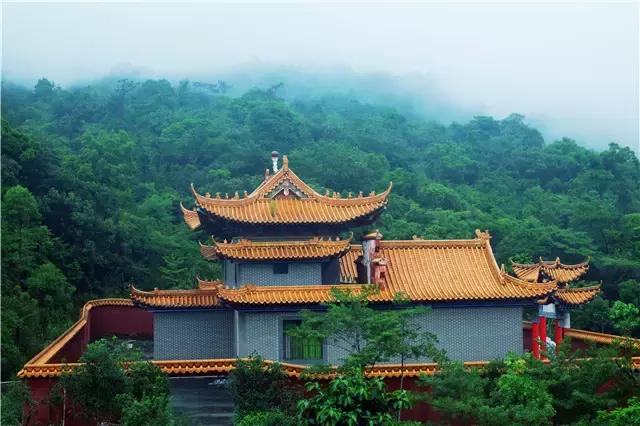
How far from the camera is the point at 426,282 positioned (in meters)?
21.3

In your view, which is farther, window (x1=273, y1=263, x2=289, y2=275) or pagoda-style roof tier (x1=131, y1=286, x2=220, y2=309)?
pagoda-style roof tier (x1=131, y1=286, x2=220, y2=309)

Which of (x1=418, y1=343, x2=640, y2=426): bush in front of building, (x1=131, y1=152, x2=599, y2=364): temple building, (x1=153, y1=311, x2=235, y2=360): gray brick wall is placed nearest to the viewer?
(x1=418, y1=343, x2=640, y2=426): bush in front of building

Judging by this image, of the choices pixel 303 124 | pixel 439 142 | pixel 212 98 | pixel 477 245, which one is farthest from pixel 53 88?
pixel 477 245

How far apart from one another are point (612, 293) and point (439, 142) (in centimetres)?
Answer: 5575

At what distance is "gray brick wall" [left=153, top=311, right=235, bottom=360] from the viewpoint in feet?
77.5

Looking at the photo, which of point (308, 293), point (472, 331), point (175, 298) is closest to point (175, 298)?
point (175, 298)

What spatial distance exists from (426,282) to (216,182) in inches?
1727

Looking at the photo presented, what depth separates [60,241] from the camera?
38.3 meters

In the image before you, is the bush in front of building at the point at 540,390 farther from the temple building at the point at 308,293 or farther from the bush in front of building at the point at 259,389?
the bush in front of building at the point at 259,389

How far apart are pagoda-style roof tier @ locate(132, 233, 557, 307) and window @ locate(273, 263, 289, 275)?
2.20ft

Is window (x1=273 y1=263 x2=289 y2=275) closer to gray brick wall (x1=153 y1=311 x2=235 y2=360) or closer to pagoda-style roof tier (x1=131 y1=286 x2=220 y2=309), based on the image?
pagoda-style roof tier (x1=131 y1=286 x2=220 y2=309)

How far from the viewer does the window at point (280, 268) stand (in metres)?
21.6

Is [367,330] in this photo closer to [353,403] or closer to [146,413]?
[353,403]

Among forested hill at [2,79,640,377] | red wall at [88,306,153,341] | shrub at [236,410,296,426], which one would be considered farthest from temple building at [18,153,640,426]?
forested hill at [2,79,640,377]
